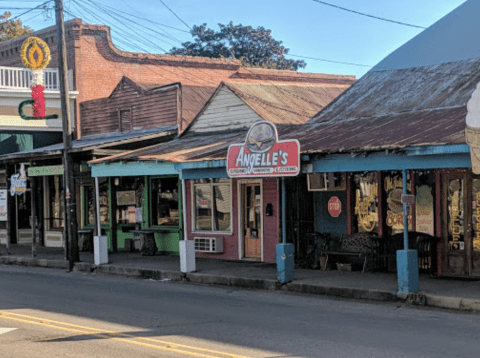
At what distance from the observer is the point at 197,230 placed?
22.4 metres

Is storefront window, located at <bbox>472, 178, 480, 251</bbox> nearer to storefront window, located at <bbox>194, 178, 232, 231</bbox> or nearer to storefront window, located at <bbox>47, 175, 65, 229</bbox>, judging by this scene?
storefront window, located at <bbox>194, 178, 232, 231</bbox>

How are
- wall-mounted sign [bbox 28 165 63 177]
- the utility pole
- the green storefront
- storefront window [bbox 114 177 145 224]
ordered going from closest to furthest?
the utility pole → the green storefront → wall-mounted sign [bbox 28 165 63 177] → storefront window [bbox 114 177 145 224]

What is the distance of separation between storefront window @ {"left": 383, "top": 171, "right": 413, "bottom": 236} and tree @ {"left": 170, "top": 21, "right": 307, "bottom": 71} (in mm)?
38111

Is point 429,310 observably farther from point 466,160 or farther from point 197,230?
point 197,230

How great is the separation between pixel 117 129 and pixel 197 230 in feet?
20.1

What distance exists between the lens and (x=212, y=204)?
2175 centimetres

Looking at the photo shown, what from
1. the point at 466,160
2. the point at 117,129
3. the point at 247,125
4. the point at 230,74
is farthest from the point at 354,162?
the point at 230,74

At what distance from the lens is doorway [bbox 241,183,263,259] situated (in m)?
20.5

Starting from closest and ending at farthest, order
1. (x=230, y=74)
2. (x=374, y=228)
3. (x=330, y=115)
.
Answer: (x=374, y=228), (x=330, y=115), (x=230, y=74)

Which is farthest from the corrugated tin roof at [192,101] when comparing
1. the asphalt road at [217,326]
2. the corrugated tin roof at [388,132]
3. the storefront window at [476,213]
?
the storefront window at [476,213]

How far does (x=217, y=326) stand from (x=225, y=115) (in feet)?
40.5

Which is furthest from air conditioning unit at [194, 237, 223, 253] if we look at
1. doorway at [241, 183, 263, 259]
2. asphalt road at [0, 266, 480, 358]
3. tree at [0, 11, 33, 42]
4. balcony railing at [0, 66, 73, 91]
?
tree at [0, 11, 33, 42]

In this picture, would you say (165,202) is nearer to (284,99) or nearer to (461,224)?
(284,99)

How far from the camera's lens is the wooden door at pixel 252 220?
20.5 m
